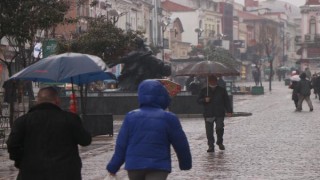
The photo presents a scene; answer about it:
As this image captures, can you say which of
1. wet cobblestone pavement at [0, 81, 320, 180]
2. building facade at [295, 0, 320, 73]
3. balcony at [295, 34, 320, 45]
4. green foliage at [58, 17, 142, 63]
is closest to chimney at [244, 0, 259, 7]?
building facade at [295, 0, 320, 73]

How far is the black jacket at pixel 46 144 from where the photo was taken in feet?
24.9

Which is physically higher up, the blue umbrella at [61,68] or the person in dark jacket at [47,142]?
the blue umbrella at [61,68]

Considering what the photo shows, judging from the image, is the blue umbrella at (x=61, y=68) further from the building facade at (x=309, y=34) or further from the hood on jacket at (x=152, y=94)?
the building facade at (x=309, y=34)

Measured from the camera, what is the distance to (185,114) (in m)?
33.2

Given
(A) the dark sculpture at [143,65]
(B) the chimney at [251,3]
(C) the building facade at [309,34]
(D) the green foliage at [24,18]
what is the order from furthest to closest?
(B) the chimney at [251,3] < (C) the building facade at [309,34] < (A) the dark sculpture at [143,65] < (D) the green foliage at [24,18]

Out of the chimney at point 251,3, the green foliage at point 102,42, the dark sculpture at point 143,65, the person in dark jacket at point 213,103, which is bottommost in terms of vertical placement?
the person in dark jacket at point 213,103

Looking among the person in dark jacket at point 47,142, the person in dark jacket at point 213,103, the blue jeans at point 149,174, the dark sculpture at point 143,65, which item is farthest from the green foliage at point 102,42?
the blue jeans at point 149,174

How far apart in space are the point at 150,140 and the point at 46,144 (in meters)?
0.88

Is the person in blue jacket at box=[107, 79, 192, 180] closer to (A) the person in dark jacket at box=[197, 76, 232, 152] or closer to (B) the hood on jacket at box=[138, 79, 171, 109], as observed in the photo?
(B) the hood on jacket at box=[138, 79, 171, 109]

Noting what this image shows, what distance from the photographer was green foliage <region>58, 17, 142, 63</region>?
27.1 m

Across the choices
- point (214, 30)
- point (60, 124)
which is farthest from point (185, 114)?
point (214, 30)

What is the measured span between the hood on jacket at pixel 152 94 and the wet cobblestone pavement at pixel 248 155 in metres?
6.11

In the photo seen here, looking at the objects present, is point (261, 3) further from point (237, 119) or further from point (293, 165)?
point (293, 165)

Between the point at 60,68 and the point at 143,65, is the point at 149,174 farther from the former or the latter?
the point at 143,65
